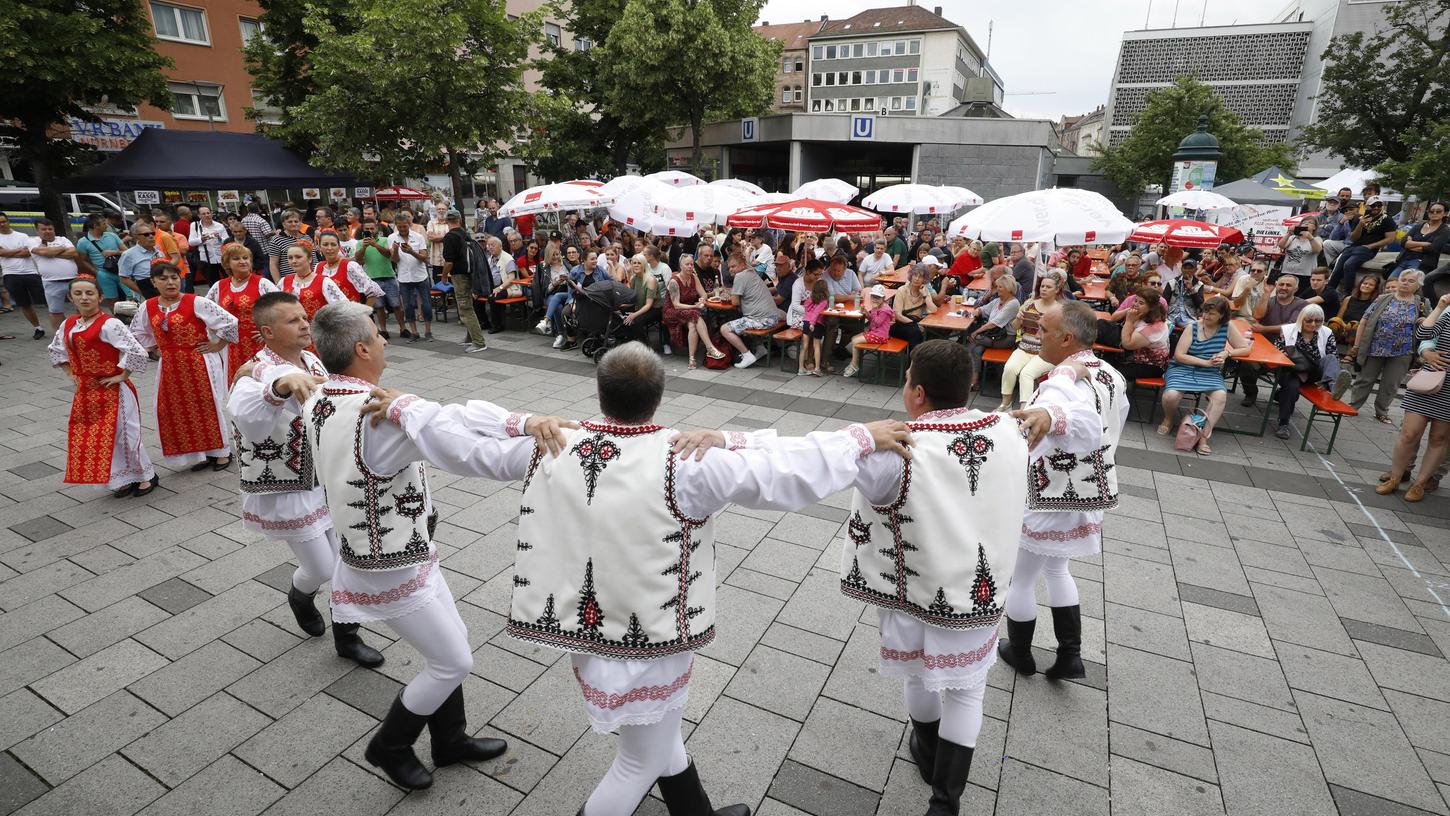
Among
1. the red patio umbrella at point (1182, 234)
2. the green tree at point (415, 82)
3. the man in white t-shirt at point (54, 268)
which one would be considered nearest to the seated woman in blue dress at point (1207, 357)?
the red patio umbrella at point (1182, 234)

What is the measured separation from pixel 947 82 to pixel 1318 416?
63079 mm

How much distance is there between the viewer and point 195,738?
123 inches

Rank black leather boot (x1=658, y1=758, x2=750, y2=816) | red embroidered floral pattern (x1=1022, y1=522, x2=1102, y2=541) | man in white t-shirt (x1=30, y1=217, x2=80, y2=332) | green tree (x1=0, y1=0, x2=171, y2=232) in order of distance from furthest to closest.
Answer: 1. green tree (x1=0, y1=0, x2=171, y2=232)
2. man in white t-shirt (x1=30, y1=217, x2=80, y2=332)
3. red embroidered floral pattern (x1=1022, y1=522, x2=1102, y2=541)
4. black leather boot (x1=658, y1=758, x2=750, y2=816)

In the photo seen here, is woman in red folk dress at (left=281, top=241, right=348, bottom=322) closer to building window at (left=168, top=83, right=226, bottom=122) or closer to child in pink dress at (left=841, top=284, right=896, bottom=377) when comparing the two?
child in pink dress at (left=841, top=284, right=896, bottom=377)

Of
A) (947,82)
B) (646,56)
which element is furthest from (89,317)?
(947,82)

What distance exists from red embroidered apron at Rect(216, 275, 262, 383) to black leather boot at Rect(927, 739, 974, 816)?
579 centimetres

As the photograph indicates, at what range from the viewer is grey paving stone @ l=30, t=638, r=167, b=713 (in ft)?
11.1

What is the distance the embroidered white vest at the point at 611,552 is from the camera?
199 cm

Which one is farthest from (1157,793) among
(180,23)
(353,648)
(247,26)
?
(247,26)

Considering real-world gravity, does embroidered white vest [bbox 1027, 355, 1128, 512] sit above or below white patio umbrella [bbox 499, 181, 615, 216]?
below

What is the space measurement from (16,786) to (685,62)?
80.2 ft

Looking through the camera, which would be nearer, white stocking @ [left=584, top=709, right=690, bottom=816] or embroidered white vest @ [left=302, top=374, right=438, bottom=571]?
white stocking @ [left=584, top=709, right=690, bottom=816]

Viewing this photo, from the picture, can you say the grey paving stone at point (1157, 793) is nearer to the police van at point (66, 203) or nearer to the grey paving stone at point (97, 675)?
the grey paving stone at point (97, 675)

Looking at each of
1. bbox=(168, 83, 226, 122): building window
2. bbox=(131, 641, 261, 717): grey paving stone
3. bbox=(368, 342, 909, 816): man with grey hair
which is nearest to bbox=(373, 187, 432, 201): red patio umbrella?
bbox=(168, 83, 226, 122): building window
